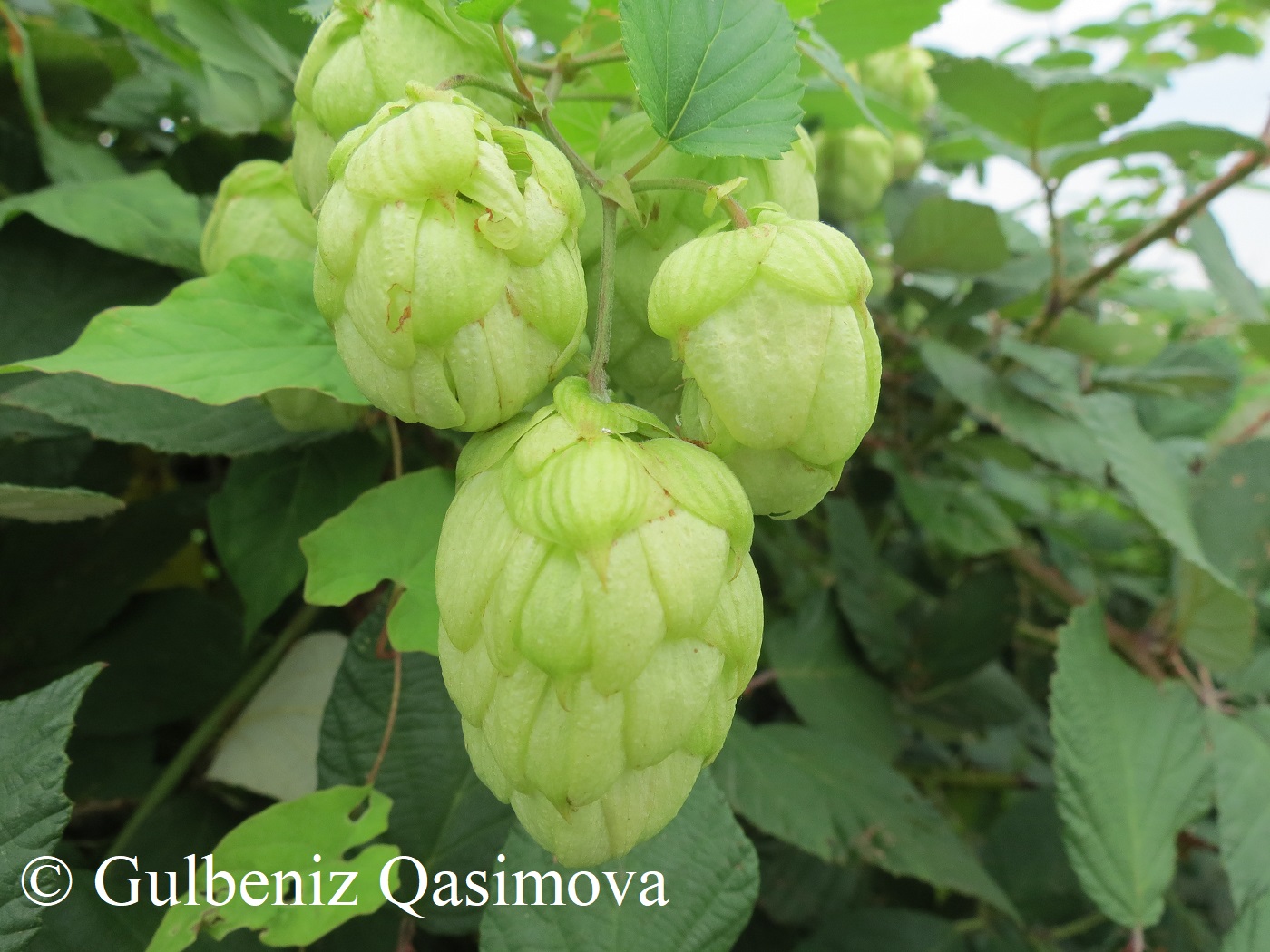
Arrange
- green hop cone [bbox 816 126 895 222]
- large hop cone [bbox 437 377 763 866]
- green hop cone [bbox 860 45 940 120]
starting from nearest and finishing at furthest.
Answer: large hop cone [bbox 437 377 763 866]
green hop cone [bbox 816 126 895 222]
green hop cone [bbox 860 45 940 120]

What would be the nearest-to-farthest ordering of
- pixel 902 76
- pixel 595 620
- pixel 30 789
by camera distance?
1. pixel 595 620
2. pixel 30 789
3. pixel 902 76

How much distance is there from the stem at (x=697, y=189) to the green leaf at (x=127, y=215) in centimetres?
35

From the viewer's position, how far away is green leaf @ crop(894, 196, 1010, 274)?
2.76 ft

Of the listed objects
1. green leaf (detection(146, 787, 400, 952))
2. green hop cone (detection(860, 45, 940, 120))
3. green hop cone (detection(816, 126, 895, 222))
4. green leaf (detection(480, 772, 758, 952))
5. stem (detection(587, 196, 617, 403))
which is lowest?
green leaf (detection(480, 772, 758, 952))

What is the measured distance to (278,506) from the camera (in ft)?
1.82

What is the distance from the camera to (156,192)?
602 mm

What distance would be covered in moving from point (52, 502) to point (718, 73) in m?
0.40

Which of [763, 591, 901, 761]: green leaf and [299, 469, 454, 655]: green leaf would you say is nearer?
[299, 469, 454, 655]: green leaf

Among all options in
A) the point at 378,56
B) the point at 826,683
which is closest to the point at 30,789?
the point at 378,56

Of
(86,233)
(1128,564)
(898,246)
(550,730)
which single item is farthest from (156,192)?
(1128,564)

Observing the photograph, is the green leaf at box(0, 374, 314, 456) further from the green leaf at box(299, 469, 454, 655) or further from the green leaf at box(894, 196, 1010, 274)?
the green leaf at box(894, 196, 1010, 274)

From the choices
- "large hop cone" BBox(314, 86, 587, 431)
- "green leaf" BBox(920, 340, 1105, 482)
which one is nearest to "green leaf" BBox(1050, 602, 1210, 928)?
"green leaf" BBox(920, 340, 1105, 482)

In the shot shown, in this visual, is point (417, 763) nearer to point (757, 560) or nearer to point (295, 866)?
point (295, 866)

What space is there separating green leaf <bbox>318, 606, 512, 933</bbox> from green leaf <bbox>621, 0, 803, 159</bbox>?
1.05 ft
